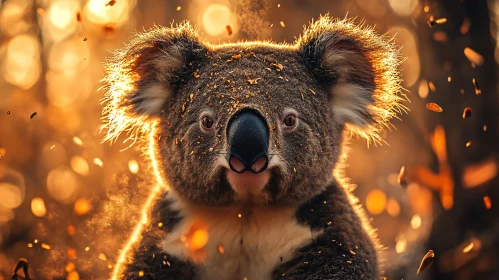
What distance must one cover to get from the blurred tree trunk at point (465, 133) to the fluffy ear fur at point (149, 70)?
358 centimetres

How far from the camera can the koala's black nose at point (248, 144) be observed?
2.88 meters

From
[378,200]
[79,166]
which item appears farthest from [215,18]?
[79,166]

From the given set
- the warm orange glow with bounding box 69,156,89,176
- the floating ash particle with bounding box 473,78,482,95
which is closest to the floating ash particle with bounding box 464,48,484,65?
the floating ash particle with bounding box 473,78,482,95

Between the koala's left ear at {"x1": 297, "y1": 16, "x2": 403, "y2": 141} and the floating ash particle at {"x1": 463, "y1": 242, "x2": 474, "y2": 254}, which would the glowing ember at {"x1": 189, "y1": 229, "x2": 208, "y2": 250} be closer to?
the koala's left ear at {"x1": 297, "y1": 16, "x2": 403, "y2": 141}

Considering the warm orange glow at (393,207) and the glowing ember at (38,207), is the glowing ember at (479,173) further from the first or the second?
the glowing ember at (38,207)

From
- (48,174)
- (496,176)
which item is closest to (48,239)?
(48,174)

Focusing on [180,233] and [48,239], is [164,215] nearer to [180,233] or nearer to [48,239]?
[180,233]

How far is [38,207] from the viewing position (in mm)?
10641

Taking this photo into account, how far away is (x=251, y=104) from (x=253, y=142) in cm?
31

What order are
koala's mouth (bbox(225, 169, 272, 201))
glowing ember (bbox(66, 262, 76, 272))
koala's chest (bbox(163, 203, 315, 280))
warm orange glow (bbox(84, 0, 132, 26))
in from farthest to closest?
warm orange glow (bbox(84, 0, 132, 26)) < glowing ember (bbox(66, 262, 76, 272)) < koala's chest (bbox(163, 203, 315, 280)) < koala's mouth (bbox(225, 169, 272, 201))

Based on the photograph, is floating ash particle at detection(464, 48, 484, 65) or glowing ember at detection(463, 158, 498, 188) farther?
floating ash particle at detection(464, 48, 484, 65)

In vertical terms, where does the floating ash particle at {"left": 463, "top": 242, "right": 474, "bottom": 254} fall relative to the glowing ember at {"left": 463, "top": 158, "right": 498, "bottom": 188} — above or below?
below

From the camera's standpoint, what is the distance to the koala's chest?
11.1 feet

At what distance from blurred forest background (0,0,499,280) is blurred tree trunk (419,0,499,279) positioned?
1 centimetres
